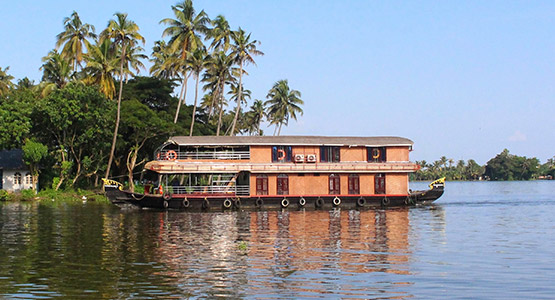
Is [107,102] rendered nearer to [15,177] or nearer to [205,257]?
[15,177]

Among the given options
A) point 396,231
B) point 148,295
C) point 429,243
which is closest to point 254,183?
point 396,231

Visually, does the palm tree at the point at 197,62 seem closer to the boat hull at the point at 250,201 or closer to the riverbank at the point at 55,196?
the riverbank at the point at 55,196

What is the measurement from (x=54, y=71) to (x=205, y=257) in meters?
43.1

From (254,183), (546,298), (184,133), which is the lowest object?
(546,298)

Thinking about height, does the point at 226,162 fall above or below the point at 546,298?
above

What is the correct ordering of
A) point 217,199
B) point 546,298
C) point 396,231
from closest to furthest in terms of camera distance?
point 546,298 → point 396,231 → point 217,199

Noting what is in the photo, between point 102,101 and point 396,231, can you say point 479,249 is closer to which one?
point 396,231

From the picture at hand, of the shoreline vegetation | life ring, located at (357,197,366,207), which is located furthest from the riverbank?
life ring, located at (357,197,366,207)

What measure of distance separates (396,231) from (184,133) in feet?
97.9

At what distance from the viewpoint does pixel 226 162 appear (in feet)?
121

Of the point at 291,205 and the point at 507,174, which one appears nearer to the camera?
the point at 291,205

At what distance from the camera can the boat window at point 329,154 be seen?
125ft

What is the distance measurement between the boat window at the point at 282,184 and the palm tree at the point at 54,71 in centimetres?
2512

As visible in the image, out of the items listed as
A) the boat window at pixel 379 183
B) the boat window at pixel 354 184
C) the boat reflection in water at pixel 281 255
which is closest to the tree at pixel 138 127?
the boat window at pixel 354 184
